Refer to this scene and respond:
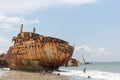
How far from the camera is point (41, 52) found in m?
38.6

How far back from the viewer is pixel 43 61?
3916 cm

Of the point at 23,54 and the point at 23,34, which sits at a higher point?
the point at 23,34

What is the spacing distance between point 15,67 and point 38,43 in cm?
1096

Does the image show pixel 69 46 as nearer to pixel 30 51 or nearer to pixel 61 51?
pixel 61 51

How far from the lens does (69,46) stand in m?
40.0

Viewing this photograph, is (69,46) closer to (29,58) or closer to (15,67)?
(29,58)

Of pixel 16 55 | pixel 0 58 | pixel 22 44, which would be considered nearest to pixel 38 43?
pixel 22 44

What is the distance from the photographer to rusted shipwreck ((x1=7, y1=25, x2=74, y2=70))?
38.2 metres

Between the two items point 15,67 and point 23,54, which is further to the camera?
point 15,67

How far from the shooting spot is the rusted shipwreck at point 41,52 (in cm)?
3816

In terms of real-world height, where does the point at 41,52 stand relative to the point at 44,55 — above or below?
above

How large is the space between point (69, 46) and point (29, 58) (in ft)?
20.6

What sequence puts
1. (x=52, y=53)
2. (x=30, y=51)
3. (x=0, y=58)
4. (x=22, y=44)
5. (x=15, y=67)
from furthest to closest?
1. (x=0, y=58)
2. (x=15, y=67)
3. (x=22, y=44)
4. (x=30, y=51)
5. (x=52, y=53)

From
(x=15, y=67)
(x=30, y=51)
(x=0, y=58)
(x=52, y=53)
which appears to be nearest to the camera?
(x=52, y=53)
